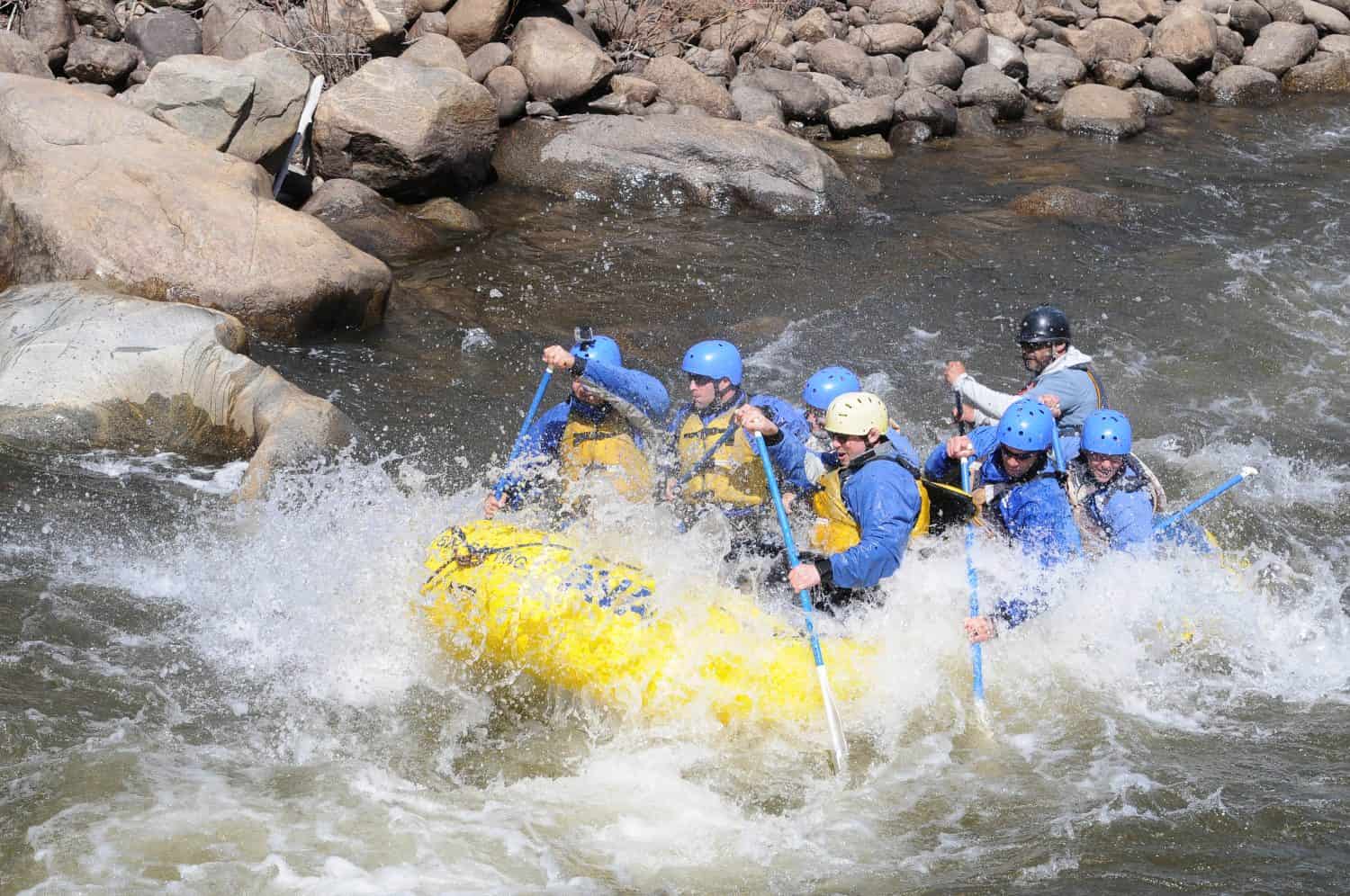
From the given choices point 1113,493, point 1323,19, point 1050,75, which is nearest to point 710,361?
point 1113,493

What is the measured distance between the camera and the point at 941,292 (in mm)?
12023

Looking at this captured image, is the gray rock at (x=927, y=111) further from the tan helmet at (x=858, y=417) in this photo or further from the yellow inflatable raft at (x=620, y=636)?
the yellow inflatable raft at (x=620, y=636)

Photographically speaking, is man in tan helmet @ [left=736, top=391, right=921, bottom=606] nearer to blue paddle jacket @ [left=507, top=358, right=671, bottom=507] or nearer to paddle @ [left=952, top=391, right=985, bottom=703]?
paddle @ [left=952, top=391, right=985, bottom=703]

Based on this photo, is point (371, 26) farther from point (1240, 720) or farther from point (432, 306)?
point (1240, 720)

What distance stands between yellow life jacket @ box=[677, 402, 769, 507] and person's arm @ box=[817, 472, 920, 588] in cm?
90

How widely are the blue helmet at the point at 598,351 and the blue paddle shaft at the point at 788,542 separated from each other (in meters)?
0.93

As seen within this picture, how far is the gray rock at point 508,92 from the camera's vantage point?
46.3 feet

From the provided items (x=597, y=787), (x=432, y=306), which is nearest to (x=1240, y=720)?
(x=597, y=787)

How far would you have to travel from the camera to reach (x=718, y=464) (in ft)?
21.8

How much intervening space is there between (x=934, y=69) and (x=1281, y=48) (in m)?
6.40

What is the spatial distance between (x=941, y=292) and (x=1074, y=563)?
20.3ft

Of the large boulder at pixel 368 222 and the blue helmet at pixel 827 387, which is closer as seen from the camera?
the blue helmet at pixel 827 387

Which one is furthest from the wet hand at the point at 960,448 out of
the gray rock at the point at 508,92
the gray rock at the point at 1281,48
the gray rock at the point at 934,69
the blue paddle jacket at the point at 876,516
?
the gray rock at the point at 1281,48

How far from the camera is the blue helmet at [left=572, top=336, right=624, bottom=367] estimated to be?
6.64 m
